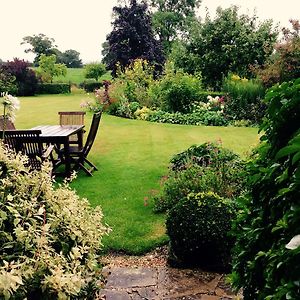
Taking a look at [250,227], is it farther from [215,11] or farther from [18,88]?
[18,88]

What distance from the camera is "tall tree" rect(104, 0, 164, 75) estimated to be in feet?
94.1

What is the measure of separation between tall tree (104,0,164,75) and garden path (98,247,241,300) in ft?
83.3

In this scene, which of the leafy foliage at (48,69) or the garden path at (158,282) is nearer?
the garden path at (158,282)

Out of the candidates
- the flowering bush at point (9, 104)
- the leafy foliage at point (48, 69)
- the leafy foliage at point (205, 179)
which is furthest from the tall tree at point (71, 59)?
the flowering bush at point (9, 104)

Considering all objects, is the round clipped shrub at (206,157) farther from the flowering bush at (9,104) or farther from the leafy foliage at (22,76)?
the leafy foliage at (22,76)

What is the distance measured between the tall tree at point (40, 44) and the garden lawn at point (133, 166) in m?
37.3

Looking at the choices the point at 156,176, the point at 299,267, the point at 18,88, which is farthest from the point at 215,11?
the point at 299,267

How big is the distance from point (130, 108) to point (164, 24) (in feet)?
99.7

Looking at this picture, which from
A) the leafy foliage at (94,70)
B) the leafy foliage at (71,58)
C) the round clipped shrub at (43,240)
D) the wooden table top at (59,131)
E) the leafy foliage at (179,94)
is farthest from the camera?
the leafy foliage at (71,58)

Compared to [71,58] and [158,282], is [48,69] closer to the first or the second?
[71,58]

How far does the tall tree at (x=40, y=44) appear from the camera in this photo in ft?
162

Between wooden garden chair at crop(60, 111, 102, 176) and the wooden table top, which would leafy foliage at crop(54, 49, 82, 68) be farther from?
wooden garden chair at crop(60, 111, 102, 176)

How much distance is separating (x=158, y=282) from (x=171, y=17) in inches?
1649

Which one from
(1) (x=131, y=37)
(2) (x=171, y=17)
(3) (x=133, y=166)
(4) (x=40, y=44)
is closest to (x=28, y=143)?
(3) (x=133, y=166)
